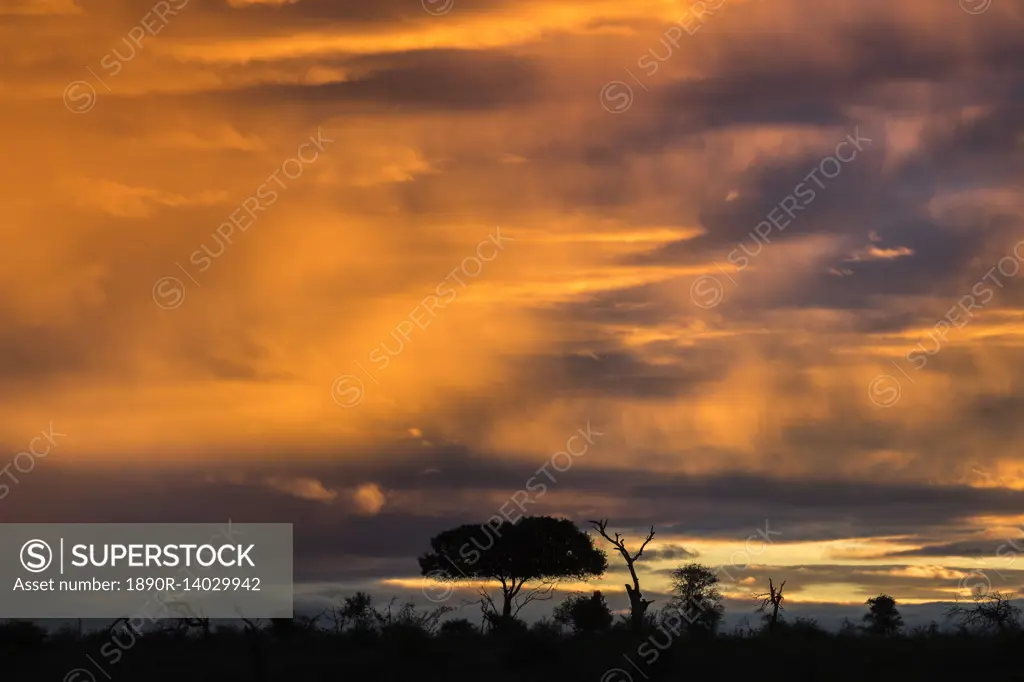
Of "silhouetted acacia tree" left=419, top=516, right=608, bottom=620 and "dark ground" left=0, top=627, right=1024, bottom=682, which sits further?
"silhouetted acacia tree" left=419, top=516, right=608, bottom=620

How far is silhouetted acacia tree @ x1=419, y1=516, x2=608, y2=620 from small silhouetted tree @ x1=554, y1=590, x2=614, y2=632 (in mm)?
16132

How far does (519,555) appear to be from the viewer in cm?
9744

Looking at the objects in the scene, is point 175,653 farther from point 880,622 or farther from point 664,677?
point 880,622

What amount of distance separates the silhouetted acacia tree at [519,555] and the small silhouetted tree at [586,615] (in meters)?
16.1

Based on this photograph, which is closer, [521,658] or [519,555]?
[521,658]

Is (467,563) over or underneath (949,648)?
over

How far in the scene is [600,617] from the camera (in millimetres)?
75938

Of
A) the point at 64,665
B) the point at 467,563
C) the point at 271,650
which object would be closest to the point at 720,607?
the point at 467,563

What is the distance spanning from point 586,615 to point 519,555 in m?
21.7

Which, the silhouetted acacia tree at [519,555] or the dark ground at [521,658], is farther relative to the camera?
the silhouetted acacia tree at [519,555]

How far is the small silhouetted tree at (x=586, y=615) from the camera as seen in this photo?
7488 cm

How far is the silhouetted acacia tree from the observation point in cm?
9781

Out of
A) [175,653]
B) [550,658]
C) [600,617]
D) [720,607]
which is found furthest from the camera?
[720,607]

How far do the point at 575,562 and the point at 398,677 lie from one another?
142 ft
